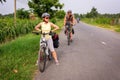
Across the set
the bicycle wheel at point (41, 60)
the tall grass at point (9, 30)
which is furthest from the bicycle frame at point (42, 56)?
the tall grass at point (9, 30)

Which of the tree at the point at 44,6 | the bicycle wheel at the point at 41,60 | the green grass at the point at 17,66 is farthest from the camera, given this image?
the tree at the point at 44,6

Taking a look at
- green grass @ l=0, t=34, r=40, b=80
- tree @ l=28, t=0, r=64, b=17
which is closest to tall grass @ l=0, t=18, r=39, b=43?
green grass @ l=0, t=34, r=40, b=80

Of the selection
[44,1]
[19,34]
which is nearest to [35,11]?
[44,1]

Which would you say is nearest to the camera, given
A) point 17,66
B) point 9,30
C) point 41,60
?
point 41,60

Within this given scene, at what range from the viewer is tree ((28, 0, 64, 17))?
40622 millimetres

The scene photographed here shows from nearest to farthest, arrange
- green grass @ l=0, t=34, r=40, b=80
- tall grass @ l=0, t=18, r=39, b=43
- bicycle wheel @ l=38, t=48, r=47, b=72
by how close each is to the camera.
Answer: green grass @ l=0, t=34, r=40, b=80 < bicycle wheel @ l=38, t=48, r=47, b=72 < tall grass @ l=0, t=18, r=39, b=43

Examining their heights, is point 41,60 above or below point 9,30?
above

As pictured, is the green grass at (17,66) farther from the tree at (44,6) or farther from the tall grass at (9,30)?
the tree at (44,6)

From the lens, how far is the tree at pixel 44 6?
133 ft

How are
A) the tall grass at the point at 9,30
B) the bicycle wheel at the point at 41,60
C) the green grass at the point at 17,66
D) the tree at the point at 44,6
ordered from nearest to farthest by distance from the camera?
the green grass at the point at 17,66
the bicycle wheel at the point at 41,60
the tall grass at the point at 9,30
the tree at the point at 44,6

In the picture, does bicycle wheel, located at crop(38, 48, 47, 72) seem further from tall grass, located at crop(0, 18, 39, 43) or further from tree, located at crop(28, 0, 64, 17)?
tree, located at crop(28, 0, 64, 17)

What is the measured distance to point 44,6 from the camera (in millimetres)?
41406

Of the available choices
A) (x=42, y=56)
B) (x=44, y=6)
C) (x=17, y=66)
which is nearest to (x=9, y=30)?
(x=17, y=66)

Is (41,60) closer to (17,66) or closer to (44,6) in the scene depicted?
(17,66)
